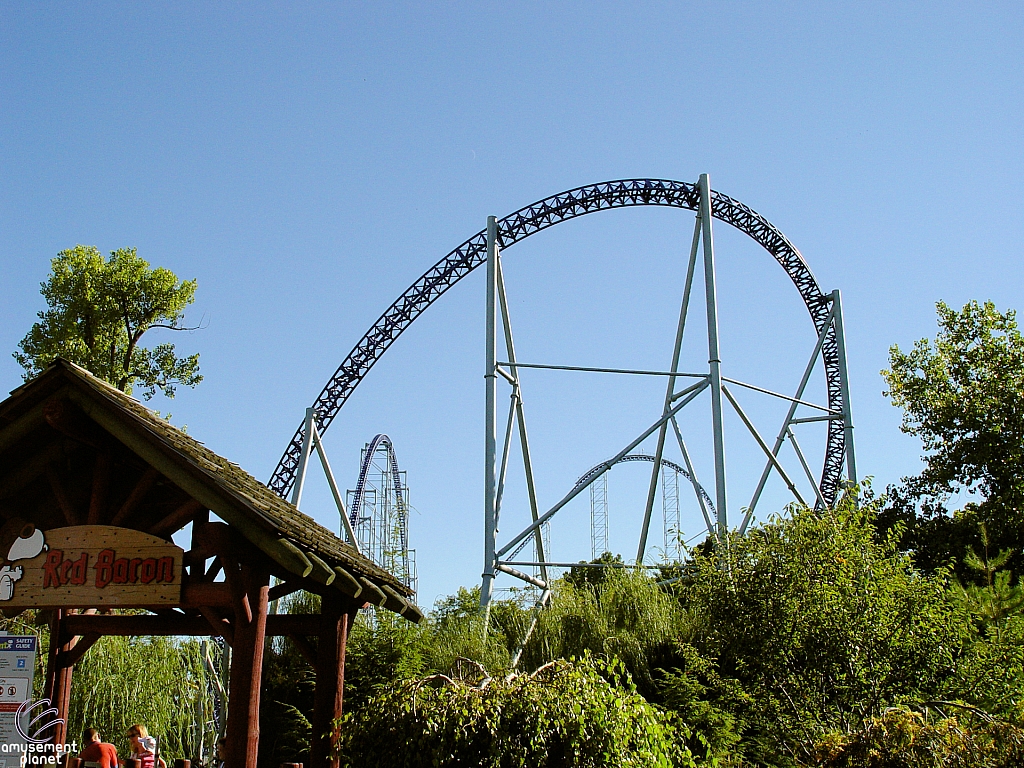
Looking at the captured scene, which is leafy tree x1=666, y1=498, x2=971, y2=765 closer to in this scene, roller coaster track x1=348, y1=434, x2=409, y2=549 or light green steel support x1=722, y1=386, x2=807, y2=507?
light green steel support x1=722, y1=386, x2=807, y2=507

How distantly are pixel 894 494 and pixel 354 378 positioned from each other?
39.0 ft

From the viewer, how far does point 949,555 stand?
19719 mm

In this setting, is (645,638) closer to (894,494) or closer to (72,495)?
(72,495)

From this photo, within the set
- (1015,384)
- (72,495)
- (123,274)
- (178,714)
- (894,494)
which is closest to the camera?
(72,495)

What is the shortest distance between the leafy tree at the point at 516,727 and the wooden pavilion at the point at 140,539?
810 mm

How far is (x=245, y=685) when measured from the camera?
6.12 meters

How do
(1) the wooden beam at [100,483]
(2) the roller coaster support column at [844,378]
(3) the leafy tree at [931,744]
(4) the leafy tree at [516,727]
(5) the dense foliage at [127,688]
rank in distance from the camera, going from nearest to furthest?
(4) the leafy tree at [516,727] < (3) the leafy tree at [931,744] < (1) the wooden beam at [100,483] < (5) the dense foliage at [127,688] < (2) the roller coaster support column at [844,378]

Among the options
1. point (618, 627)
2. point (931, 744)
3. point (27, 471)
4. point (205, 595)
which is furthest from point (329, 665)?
point (618, 627)

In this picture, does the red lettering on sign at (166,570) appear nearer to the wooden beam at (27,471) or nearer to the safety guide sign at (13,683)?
the safety guide sign at (13,683)

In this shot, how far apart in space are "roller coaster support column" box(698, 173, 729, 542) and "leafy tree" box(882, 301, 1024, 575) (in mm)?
4755

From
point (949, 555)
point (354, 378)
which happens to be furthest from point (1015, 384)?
point (354, 378)

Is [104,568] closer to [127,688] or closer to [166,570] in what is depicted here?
[166,570]

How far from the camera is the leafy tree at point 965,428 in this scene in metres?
19.5

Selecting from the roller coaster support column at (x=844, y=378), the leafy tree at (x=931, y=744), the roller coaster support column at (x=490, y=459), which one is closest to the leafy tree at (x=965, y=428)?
the roller coaster support column at (x=844, y=378)
